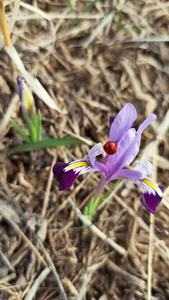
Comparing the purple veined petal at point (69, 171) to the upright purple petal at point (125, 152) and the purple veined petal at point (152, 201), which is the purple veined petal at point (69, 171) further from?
the purple veined petal at point (152, 201)

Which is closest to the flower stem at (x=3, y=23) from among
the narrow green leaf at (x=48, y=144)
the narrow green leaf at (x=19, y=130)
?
the narrow green leaf at (x=19, y=130)

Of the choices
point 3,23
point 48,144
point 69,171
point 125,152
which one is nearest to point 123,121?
point 125,152

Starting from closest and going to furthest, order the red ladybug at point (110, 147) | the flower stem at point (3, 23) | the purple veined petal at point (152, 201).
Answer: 1. the red ladybug at point (110, 147)
2. the purple veined petal at point (152, 201)
3. the flower stem at point (3, 23)

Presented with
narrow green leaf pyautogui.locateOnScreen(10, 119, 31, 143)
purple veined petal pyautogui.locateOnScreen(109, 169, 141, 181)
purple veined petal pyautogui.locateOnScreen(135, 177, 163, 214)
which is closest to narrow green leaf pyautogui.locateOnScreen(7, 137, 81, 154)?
narrow green leaf pyautogui.locateOnScreen(10, 119, 31, 143)

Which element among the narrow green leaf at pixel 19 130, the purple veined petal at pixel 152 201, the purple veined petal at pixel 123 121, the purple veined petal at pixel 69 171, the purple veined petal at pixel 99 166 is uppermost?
the narrow green leaf at pixel 19 130

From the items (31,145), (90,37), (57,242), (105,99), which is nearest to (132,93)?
(105,99)

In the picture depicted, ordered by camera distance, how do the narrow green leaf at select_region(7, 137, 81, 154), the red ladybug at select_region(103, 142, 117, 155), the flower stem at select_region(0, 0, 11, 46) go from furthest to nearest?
the narrow green leaf at select_region(7, 137, 81, 154) < the flower stem at select_region(0, 0, 11, 46) < the red ladybug at select_region(103, 142, 117, 155)

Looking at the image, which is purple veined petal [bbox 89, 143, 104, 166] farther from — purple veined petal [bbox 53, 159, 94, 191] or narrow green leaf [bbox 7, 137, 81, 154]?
narrow green leaf [bbox 7, 137, 81, 154]
